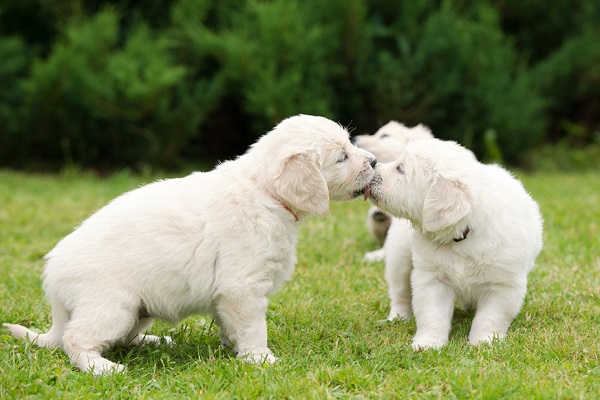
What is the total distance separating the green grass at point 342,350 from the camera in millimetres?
3691

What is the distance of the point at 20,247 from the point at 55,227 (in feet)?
2.92

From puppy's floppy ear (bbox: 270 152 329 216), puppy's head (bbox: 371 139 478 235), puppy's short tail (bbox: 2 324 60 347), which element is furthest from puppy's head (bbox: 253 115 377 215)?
puppy's short tail (bbox: 2 324 60 347)

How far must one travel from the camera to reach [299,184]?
4.22 metres

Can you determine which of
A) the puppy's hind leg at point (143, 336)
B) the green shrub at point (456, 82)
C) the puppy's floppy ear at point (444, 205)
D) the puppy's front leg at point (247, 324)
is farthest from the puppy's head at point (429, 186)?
the green shrub at point (456, 82)

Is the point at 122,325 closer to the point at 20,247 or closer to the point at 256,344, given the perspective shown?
the point at 256,344

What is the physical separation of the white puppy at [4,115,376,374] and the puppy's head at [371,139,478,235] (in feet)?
1.51

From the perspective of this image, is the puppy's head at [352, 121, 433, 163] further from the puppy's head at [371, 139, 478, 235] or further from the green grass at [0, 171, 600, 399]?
the puppy's head at [371, 139, 478, 235]

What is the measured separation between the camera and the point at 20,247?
730 cm

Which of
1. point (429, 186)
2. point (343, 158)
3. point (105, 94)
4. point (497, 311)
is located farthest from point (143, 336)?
point (105, 94)

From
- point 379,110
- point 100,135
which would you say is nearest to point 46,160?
point 100,135

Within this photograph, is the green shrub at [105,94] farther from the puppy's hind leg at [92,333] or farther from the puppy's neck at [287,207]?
the puppy's hind leg at [92,333]

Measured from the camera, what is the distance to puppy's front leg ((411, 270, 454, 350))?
14.9 ft

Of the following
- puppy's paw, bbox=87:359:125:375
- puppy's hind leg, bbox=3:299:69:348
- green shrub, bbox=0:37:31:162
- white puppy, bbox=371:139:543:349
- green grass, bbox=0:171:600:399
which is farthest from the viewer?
green shrub, bbox=0:37:31:162

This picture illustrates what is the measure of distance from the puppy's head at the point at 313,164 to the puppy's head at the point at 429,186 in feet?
0.47
